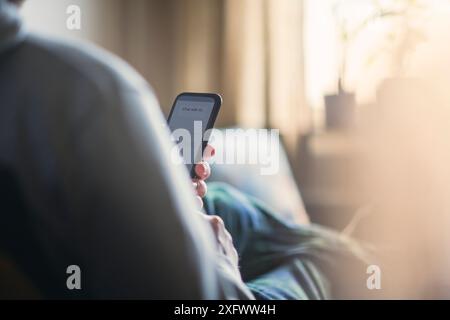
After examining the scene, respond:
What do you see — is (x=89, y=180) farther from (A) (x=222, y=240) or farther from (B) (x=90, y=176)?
(A) (x=222, y=240)

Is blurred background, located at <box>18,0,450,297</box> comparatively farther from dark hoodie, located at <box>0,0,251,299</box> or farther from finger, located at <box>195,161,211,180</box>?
dark hoodie, located at <box>0,0,251,299</box>

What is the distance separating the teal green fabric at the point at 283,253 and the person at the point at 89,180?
39cm

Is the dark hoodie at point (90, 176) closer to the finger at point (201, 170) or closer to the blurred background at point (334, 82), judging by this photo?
the finger at point (201, 170)

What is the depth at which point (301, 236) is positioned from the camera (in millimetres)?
1400

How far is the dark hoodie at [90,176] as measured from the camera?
1.53 ft

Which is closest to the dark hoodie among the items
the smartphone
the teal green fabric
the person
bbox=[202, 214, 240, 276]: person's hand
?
the person

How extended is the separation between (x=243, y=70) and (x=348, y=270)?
1.27m

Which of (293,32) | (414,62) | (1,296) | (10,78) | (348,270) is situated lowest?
(348,270)

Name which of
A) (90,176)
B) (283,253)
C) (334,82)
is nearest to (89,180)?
(90,176)

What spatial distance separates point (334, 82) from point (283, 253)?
1.22 meters

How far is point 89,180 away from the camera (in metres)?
0.47

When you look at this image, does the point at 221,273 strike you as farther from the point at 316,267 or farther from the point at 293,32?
the point at 293,32

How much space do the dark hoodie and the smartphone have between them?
0.97 feet

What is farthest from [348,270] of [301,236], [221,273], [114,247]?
[114,247]
